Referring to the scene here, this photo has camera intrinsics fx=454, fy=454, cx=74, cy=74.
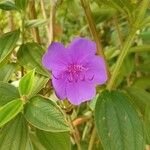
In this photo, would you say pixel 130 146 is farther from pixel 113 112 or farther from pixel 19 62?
pixel 19 62

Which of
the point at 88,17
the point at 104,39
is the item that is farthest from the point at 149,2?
the point at 104,39

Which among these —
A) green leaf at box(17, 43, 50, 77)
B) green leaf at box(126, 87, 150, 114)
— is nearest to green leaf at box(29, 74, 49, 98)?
green leaf at box(17, 43, 50, 77)

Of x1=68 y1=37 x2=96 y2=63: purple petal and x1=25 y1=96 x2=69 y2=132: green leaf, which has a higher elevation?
x1=68 y1=37 x2=96 y2=63: purple petal

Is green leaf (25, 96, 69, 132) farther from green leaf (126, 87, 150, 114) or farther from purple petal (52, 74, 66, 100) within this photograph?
green leaf (126, 87, 150, 114)

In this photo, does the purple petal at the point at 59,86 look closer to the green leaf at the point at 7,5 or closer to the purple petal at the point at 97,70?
the purple petal at the point at 97,70

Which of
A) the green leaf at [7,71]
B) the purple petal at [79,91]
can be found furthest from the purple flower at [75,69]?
the green leaf at [7,71]

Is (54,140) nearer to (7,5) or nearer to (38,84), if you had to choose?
(38,84)

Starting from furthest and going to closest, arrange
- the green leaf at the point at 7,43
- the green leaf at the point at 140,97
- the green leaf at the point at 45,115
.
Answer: the green leaf at the point at 140,97 < the green leaf at the point at 7,43 < the green leaf at the point at 45,115

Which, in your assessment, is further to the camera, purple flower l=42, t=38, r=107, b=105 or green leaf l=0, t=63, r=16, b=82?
green leaf l=0, t=63, r=16, b=82

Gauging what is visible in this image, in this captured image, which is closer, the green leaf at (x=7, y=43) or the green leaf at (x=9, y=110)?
the green leaf at (x=9, y=110)
